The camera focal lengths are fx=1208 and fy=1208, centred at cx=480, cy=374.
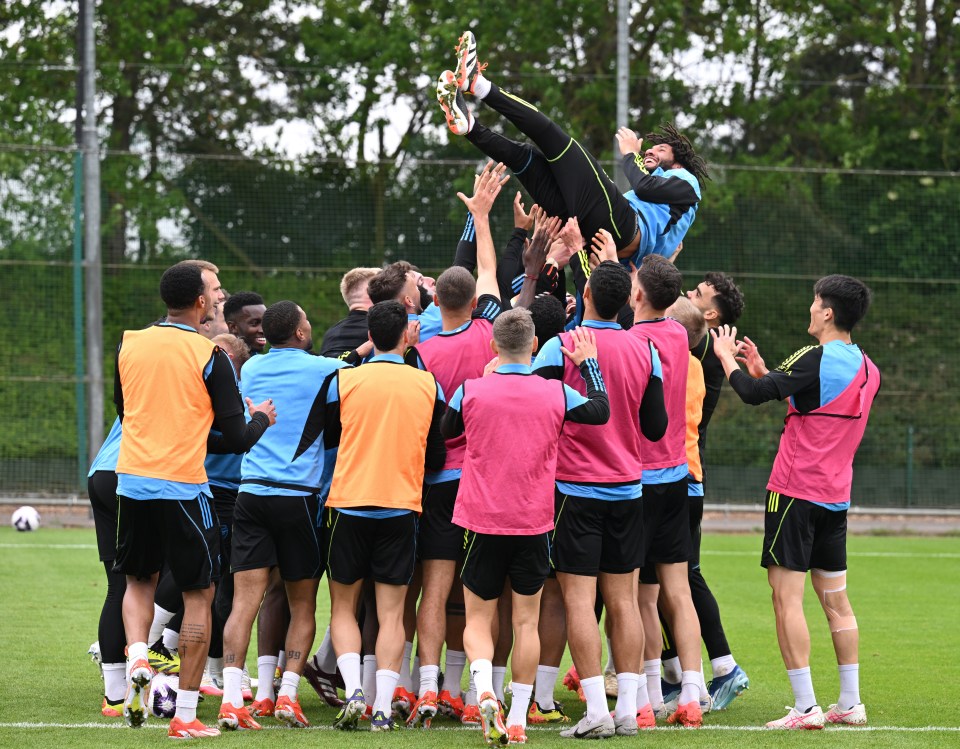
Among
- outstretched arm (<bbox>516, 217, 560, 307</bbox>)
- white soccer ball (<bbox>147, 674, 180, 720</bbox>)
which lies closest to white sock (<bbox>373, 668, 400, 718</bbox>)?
white soccer ball (<bbox>147, 674, 180, 720</bbox>)

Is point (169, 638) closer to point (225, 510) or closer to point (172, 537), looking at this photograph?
point (225, 510)

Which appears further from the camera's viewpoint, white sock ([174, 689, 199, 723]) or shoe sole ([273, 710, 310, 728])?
shoe sole ([273, 710, 310, 728])

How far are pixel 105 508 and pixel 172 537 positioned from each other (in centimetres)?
87

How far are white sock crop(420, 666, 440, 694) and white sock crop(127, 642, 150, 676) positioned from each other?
53.2 inches

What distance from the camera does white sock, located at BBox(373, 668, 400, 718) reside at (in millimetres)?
Result: 5797

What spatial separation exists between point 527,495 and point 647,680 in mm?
1453

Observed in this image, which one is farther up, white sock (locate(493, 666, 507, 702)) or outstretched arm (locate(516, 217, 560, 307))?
outstretched arm (locate(516, 217, 560, 307))

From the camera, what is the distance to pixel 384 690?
5809mm

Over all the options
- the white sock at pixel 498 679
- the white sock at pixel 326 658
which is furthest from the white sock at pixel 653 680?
the white sock at pixel 326 658

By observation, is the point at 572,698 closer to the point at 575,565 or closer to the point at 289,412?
the point at 575,565

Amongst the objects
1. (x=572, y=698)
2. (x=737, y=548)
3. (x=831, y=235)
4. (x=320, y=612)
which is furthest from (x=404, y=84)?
(x=572, y=698)

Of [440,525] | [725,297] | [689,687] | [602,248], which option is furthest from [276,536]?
[725,297]

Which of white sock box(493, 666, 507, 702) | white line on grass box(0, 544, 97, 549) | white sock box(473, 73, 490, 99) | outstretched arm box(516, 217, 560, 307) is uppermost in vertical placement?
white sock box(473, 73, 490, 99)

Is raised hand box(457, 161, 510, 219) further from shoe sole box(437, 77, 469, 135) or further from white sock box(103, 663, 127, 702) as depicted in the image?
white sock box(103, 663, 127, 702)
